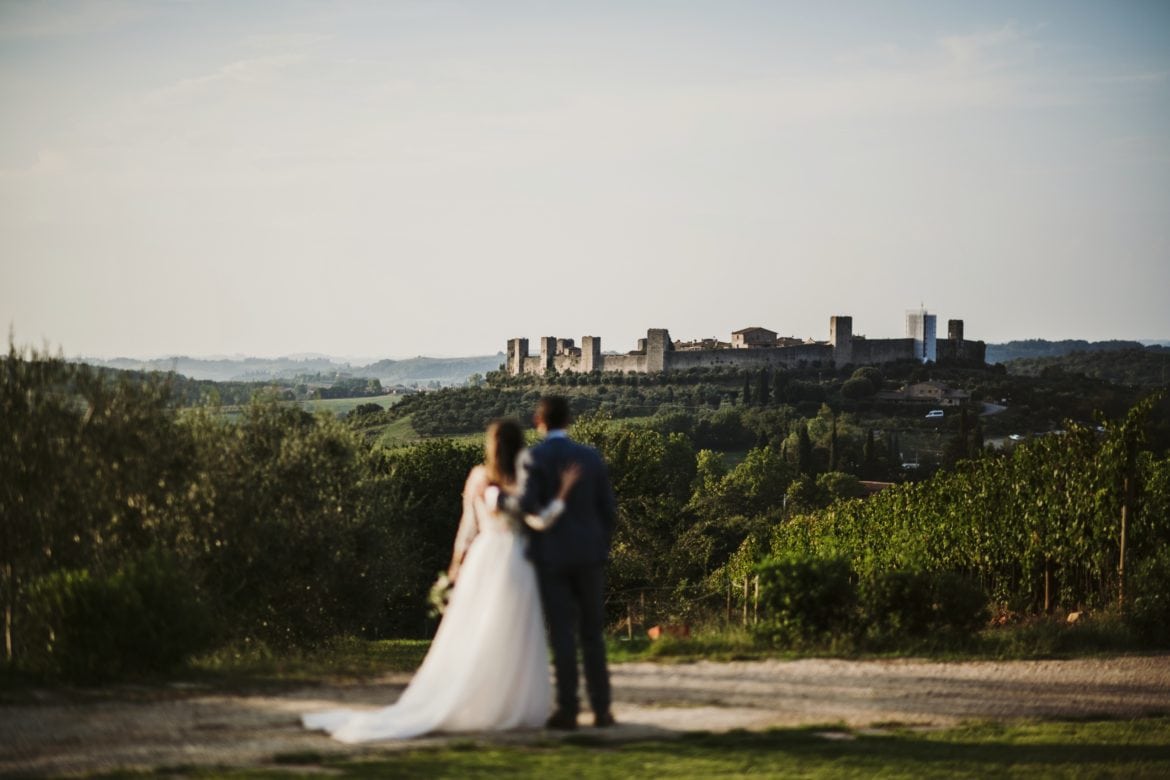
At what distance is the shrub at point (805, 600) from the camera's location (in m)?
12.3

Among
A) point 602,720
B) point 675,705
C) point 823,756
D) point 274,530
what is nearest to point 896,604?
point 675,705

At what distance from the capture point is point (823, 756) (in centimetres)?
798

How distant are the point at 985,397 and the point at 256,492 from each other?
93.4 m

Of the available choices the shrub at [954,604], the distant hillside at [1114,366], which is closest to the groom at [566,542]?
the shrub at [954,604]

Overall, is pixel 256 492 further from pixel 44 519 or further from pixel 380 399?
pixel 380 399

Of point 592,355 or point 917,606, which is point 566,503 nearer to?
point 917,606

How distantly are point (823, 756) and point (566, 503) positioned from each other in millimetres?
2392

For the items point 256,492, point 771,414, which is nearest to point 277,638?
point 256,492

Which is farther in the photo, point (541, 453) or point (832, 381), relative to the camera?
point (832, 381)

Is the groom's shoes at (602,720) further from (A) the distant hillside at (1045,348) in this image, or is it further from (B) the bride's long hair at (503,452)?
(A) the distant hillside at (1045,348)

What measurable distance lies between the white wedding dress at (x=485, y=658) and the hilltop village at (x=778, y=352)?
362 feet

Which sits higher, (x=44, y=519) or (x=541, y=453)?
(x=541, y=453)

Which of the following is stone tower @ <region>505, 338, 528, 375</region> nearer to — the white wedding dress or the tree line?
the tree line

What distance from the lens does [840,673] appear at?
36.2 ft
